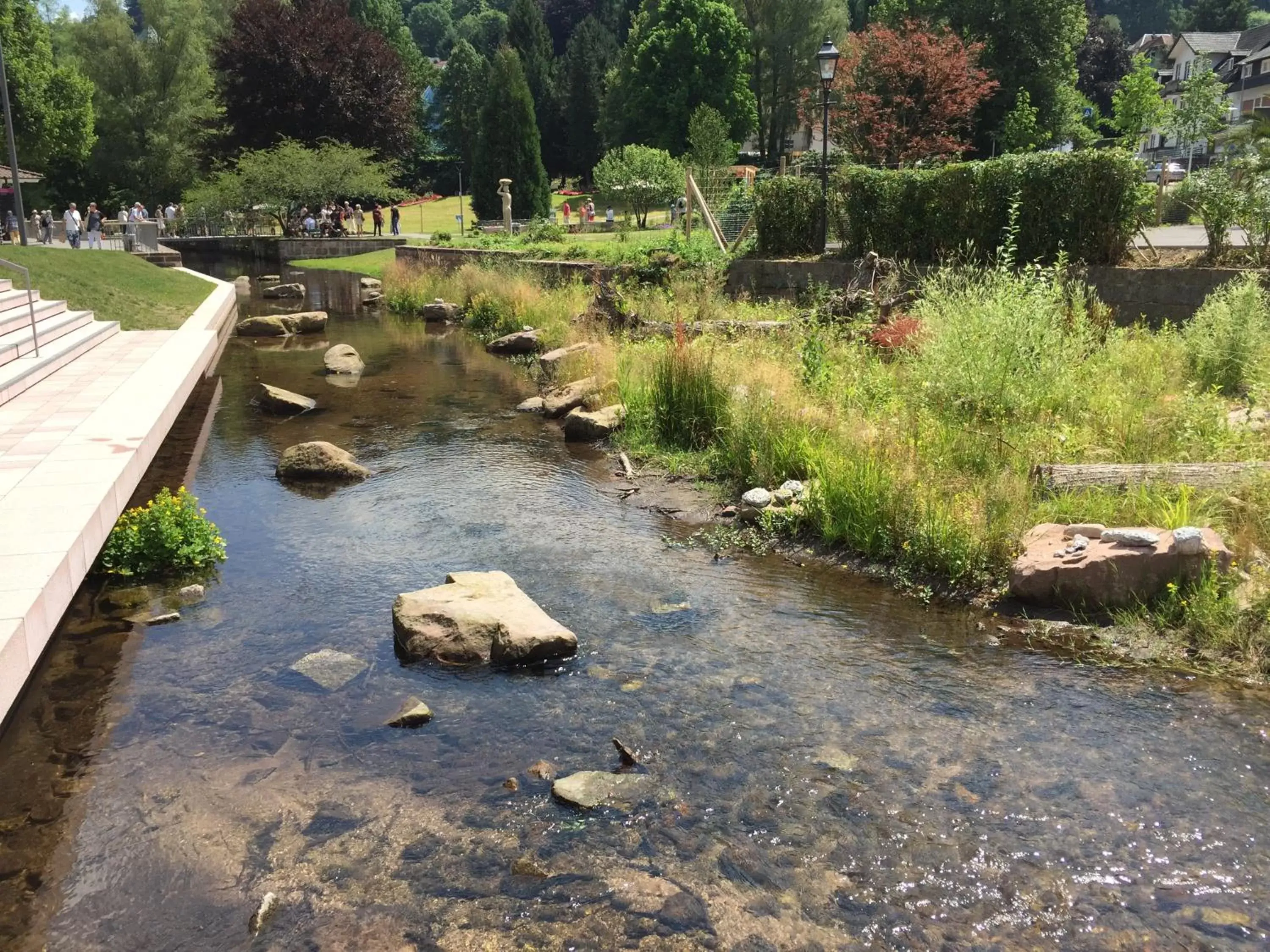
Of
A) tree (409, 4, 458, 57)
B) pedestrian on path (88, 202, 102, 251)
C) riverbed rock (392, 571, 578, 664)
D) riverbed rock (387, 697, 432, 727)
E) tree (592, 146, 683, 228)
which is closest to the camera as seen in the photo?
riverbed rock (387, 697, 432, 727)

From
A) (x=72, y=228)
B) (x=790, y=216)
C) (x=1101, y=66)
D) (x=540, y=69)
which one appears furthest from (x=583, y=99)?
(x=790, y=216)

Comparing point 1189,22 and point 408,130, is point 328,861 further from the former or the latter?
point 1189,22

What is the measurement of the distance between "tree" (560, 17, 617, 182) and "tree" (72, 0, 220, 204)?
21.7m

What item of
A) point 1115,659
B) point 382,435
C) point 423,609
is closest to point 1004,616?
point 1115,659

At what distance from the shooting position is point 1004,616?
275 inches

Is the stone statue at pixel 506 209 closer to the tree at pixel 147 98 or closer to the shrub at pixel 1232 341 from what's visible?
the tree at pixel 147 98

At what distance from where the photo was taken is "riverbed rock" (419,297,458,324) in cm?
2344

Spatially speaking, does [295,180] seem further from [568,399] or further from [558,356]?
[568,399]

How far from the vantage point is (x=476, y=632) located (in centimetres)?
640

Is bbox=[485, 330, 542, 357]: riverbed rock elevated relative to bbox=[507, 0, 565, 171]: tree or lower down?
lower down

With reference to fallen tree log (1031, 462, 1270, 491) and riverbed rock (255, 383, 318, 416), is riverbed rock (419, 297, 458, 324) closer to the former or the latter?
riverbed rock (255, 383, 318, 416)

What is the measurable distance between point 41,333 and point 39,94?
1466 inches

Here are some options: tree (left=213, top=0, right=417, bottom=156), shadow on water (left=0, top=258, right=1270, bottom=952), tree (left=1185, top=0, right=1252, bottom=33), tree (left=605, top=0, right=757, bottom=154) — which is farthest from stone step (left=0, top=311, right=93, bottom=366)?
tree (left=1185, top=0, right=1252, bottom=33)

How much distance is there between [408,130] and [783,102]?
2244 cm
